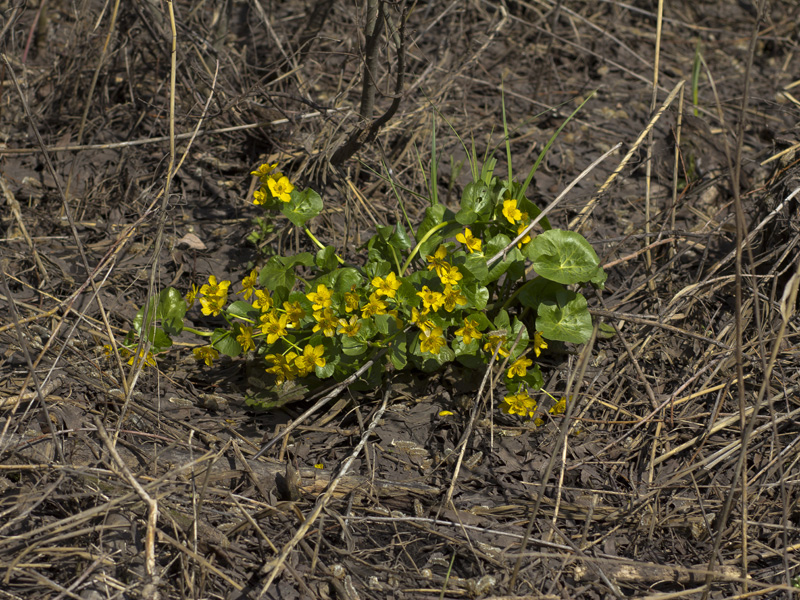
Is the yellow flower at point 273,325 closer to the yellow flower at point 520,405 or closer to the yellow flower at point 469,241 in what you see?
the yellow flower at point 469,241

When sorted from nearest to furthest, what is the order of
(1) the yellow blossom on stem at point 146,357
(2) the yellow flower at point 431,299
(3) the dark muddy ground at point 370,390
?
(3) the dark muddy ground at point 370,390, (2) the yellow flower at point 431,299, (1) the yellow blossom on stem at point 146,357

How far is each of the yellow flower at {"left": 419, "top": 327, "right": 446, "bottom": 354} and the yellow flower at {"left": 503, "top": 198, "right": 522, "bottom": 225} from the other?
1.49 ft

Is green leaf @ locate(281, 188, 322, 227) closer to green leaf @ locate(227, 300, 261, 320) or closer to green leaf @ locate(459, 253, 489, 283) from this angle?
green leaf @ locate(227, 300, 261, 320)

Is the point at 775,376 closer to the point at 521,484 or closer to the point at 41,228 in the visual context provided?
the point at 521,484

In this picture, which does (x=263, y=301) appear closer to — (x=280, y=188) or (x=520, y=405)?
(x=280, y=188)

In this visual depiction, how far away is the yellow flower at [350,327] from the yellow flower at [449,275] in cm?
31

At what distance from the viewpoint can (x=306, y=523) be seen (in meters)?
1.87

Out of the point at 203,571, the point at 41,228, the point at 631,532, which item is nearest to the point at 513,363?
the point at 631,532

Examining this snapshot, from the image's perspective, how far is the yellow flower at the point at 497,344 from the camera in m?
2.24

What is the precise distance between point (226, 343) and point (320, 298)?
449mm

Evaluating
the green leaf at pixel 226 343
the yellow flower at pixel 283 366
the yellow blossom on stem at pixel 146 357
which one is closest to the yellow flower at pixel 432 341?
the yellow flower at pixel 283 366

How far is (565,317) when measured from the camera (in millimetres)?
2369

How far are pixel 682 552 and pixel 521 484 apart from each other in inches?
20.0

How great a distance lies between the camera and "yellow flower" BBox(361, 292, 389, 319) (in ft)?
7.20
